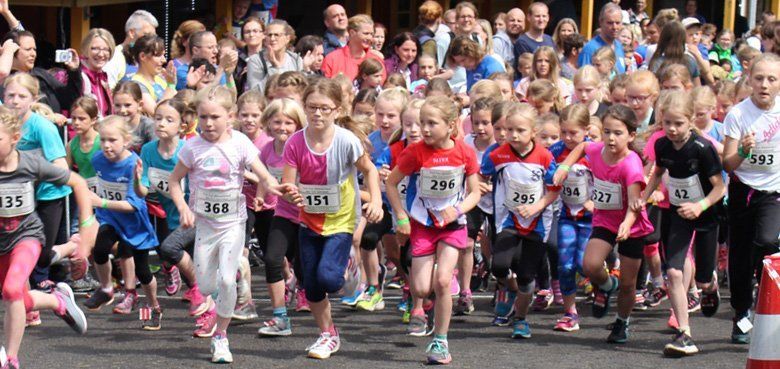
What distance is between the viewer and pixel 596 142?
9406mm

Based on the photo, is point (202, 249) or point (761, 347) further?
point (202, 249)

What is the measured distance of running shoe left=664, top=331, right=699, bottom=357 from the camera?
8.47 metres

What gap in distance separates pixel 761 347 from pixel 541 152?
10.1 ft

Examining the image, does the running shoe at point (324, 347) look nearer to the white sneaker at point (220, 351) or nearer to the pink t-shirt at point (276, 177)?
the white sneaker at point (220, 351)

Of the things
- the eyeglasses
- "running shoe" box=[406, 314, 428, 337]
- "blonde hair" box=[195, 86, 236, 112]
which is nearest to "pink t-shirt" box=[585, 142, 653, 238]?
"running shoe" box=[406, 314, 428, 337]

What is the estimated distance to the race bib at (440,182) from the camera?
8.45 meters

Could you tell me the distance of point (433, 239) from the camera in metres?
8.42

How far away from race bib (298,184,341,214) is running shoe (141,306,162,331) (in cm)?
150

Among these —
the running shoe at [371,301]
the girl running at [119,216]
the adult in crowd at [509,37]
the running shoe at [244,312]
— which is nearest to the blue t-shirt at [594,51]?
the adult in crowd at [509,37]

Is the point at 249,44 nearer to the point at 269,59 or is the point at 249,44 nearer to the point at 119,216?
the point at 269,59

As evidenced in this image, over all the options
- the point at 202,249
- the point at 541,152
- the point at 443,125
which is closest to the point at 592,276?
the point at 541,152

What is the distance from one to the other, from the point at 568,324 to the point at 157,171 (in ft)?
9.45

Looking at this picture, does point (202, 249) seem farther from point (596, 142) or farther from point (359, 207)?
point (596, 142)

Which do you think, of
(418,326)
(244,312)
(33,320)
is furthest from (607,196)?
(33,320)
